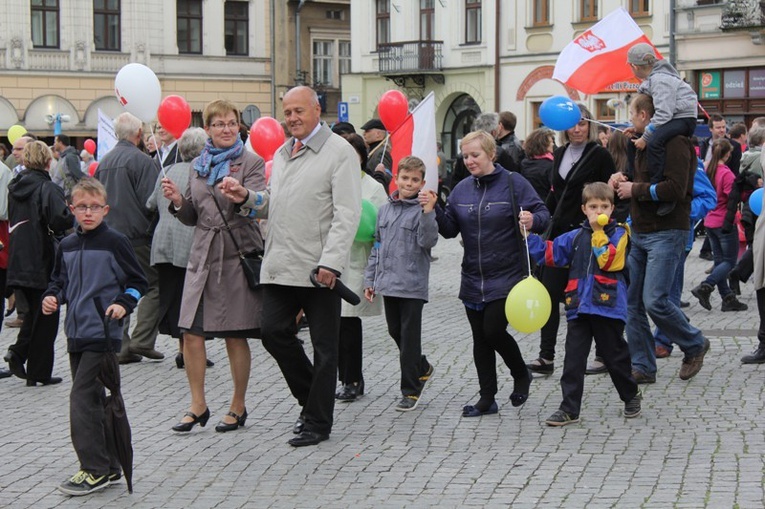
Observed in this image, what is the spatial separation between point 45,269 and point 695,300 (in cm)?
730

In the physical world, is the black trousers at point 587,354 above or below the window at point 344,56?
below

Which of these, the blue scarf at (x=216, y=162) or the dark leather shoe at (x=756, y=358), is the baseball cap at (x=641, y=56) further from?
the blue scarf at (x=216, y=162)

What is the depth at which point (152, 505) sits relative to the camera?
6363 mm

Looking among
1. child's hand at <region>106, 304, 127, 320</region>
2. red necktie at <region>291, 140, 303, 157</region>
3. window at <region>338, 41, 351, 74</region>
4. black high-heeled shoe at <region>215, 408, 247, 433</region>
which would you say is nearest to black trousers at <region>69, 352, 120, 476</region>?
child's hand at <region>106, 304, 127, 320</region>

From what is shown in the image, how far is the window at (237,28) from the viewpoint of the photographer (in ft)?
157

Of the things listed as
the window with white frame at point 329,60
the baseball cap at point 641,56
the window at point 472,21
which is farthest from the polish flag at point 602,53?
the window with white frame at point 329,60

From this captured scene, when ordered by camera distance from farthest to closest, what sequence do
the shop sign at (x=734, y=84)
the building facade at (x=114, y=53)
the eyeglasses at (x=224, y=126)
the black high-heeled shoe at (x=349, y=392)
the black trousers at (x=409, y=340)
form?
the building facade at (x=114, y=53) → the shop sign at (x=734, y=84) → the black high-heeled shoe at (x=349, y=392) → the black trousers at (x=409, y=340) → the eyeglasses at (x=224, y=126)

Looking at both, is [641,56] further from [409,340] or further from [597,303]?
[409,340]

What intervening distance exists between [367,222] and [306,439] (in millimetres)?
1941

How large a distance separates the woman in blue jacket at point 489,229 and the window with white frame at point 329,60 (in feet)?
138

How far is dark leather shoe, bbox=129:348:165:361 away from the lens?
10.8 metres

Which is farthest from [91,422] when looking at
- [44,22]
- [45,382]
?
[44,22]

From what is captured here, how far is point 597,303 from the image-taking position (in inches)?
→ 313

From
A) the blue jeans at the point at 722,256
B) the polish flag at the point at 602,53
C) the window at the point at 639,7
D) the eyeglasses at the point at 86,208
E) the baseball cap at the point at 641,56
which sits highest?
the window at the point at 639,7
